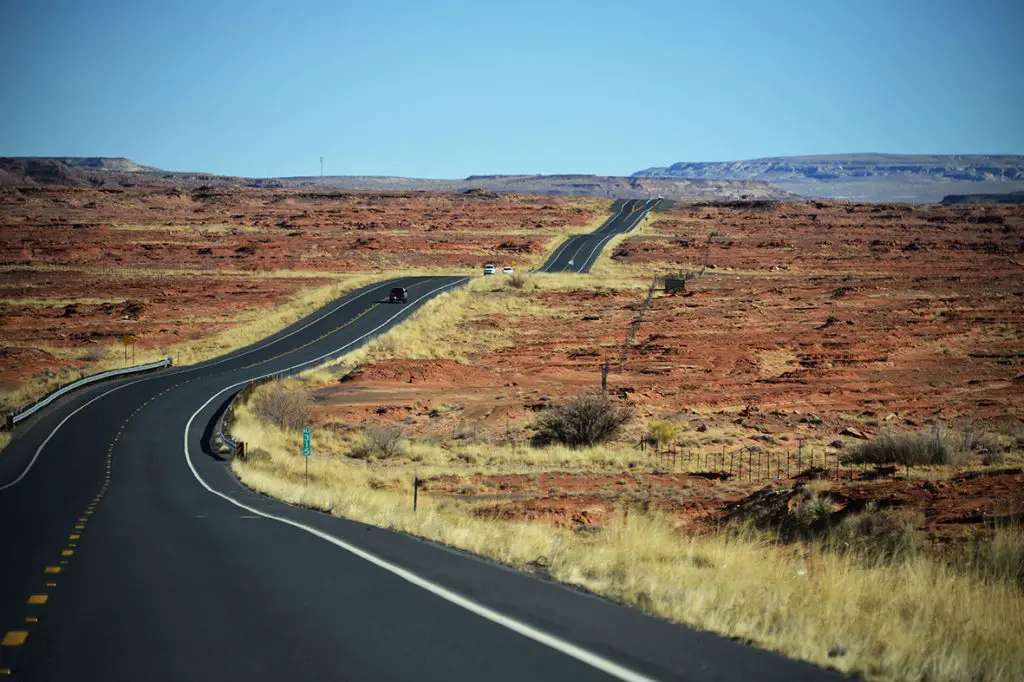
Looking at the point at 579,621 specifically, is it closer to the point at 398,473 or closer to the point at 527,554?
the point at 527,554

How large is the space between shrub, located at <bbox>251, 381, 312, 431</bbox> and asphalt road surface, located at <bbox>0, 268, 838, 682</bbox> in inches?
799

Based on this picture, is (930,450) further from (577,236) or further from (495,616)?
(577,236)

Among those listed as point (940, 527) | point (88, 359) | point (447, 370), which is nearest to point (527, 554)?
point (940, 527)

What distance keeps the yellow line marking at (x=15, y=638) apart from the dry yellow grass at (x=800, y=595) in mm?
4859

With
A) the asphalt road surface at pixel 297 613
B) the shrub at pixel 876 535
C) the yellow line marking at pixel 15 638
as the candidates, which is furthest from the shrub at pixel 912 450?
the yellow line marking at pixel 15 638

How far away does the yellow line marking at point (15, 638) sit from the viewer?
704 centimetres

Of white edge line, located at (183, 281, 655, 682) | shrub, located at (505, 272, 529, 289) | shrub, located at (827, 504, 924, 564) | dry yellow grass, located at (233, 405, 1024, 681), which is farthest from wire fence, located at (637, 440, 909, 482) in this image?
shrub, located at (505, 272, 529, 289)

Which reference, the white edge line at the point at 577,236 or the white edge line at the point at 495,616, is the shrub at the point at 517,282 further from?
the white edge line at the point at 495,616

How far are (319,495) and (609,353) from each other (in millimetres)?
33650

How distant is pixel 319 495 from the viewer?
1855cm

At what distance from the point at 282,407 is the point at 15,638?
30.7 metres

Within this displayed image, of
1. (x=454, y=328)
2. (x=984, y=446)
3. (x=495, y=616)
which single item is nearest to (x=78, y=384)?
(x=454, y=328)

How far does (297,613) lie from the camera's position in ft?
24.9

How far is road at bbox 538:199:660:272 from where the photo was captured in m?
92.6
